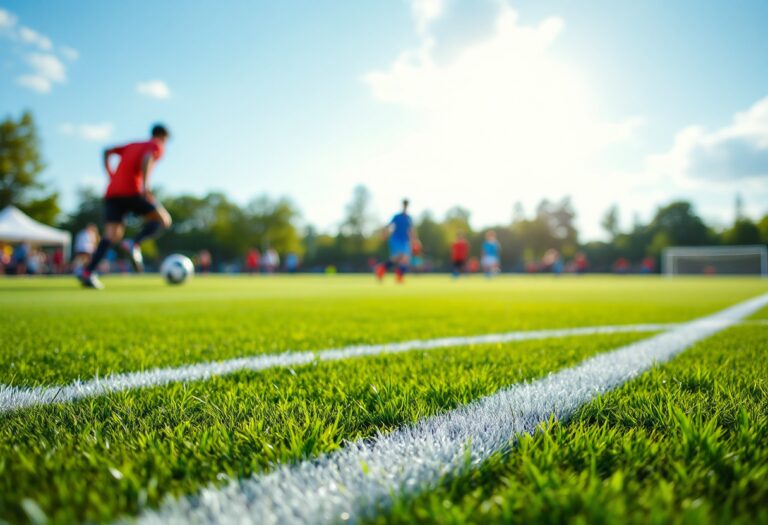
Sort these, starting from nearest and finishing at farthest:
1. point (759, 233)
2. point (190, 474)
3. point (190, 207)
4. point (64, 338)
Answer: point (190, 474) < point (64, 338) < point (759, 233) < point (190, 207)

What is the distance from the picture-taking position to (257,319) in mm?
3994

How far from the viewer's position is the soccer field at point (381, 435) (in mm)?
754

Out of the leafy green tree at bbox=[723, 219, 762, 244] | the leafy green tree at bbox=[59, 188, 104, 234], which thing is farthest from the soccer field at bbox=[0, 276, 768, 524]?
the leafy green tree at bbox=[59, 188, 104, 234]

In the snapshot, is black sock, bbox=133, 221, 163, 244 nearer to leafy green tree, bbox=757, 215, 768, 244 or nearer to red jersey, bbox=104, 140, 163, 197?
red jersey, bbox=104, 140, 163, 197

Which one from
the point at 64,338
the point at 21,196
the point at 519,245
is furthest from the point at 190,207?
the point at 64,338

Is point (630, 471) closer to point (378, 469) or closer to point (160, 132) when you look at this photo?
point (378, 469)

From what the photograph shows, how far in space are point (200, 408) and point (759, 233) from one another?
73132 millimetres

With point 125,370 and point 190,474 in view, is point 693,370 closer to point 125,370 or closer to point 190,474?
point 190,474

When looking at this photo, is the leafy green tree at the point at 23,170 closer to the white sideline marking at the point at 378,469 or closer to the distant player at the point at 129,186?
the distant player at the point at 129,186

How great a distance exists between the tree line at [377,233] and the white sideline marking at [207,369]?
190 feet

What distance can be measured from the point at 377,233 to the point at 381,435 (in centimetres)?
6465

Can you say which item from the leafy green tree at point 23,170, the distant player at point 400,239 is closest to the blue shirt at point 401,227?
the distant player at point 400,239

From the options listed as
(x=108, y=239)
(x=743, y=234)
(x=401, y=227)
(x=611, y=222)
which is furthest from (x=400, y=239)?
(x=611, y=222)

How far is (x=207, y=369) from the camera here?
1.91 metres
